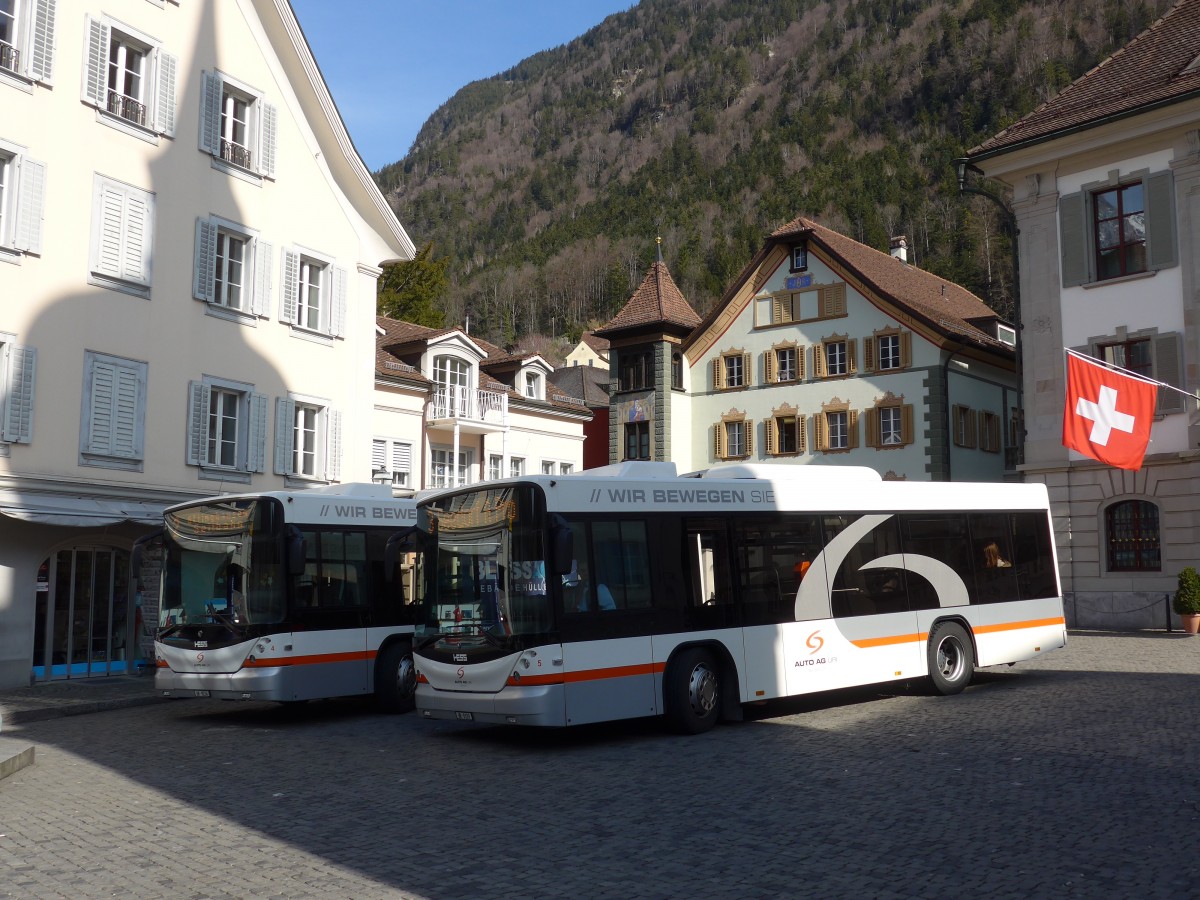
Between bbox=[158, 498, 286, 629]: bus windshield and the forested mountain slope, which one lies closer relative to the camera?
bbox=[158, 498, 286, 629]: bus windshield

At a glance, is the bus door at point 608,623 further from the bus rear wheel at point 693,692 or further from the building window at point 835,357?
the building window at point 835,357

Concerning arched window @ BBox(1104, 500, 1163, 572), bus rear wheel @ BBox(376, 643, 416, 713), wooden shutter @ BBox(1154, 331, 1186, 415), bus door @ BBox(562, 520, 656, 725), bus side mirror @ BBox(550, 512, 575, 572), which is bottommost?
bus rear wheel @ BBox(376, 643, 416, 713)

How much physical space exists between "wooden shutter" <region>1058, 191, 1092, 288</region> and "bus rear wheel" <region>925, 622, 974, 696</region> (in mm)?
15291

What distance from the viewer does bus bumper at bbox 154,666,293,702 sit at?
1515 centimetres

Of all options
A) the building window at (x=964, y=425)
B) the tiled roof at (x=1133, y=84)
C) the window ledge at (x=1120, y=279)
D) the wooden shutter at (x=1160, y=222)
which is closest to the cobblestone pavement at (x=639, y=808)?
the window ledge at (x=1120, y=279)

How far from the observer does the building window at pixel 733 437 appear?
45.4 metres

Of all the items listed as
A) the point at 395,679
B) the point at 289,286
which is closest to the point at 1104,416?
the point at 395,679

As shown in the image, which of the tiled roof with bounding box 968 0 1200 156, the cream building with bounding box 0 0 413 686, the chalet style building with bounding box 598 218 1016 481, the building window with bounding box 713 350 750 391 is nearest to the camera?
the cream building with bounding box 0 0 413 686

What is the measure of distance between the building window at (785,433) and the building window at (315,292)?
21188 millimetres

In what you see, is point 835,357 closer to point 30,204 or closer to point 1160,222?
point 1160,222

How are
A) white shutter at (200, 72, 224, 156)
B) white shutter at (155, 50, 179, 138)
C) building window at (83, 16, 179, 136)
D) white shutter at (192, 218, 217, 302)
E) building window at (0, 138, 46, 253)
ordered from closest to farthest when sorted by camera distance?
building window at (0, 138, 46, 253)
building window at (83, 16, 179, 136)
white shutter at (155, 50, 179, 138)
white shutter at (192, 218, 217, 302)
white shutter at (200, 72, 224, 156)

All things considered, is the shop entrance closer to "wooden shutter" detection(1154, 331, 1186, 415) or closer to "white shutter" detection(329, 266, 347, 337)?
"white shutter" detection(329, 266, 347, 337)

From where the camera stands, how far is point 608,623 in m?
12.8

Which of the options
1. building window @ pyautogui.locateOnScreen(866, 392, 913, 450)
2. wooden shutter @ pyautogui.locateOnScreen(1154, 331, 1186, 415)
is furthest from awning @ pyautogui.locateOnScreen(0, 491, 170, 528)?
building window @ pyautogui.locateOnScreen(866, 392, 913, 450)
